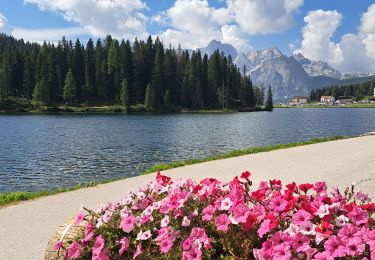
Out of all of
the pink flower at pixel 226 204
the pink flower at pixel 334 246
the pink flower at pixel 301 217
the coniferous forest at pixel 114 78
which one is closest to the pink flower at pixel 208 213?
the pink flower at pixel 226 204

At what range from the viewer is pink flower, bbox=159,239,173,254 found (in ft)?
16.5

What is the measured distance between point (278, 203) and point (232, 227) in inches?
28.8

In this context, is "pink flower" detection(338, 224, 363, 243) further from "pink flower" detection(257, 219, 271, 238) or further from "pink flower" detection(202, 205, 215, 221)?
"pink flower" detection(202, 205, 215, 221)

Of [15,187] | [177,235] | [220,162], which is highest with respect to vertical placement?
[177,235]

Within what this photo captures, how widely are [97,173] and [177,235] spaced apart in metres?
22.0

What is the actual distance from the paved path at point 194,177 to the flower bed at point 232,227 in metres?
2.91

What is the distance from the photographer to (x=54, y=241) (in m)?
7.41

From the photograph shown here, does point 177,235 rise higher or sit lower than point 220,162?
higher

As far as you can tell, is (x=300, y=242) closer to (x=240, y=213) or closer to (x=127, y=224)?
(x=240, y=213)

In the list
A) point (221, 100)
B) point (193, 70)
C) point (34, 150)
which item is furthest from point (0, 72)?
point (34, 150)

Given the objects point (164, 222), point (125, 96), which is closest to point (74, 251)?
point (164, 222)

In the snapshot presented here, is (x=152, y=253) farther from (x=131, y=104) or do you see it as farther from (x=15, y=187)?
(x=131, y=104)

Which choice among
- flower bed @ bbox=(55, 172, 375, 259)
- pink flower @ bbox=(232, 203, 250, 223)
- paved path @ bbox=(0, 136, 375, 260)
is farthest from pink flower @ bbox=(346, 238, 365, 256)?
paved path @ bbox=(0, 136, 375, 260)

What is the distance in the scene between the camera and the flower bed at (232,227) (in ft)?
14.9
